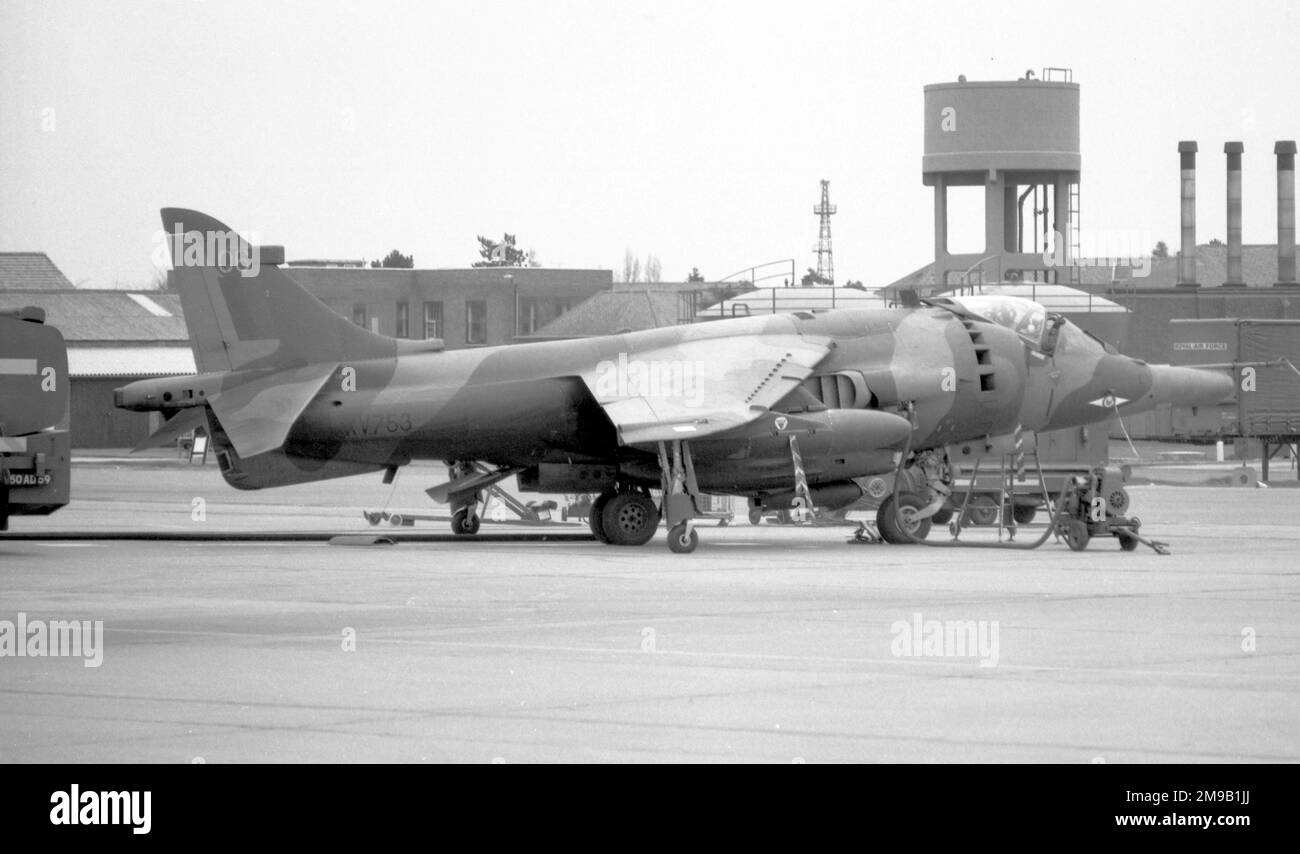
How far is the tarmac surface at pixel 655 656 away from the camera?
919 cm

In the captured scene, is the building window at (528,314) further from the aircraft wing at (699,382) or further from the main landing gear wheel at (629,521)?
the main landing gear wheel at (629,521)

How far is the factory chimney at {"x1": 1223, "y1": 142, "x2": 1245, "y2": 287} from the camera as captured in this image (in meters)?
72.3

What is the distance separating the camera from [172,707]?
10.3m

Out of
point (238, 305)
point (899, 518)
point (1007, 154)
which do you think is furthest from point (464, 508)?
point (1007, 154)

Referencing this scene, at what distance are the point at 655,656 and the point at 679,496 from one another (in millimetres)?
10411

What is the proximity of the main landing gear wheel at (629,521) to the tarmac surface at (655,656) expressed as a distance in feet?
2.36

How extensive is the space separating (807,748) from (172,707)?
144 inches

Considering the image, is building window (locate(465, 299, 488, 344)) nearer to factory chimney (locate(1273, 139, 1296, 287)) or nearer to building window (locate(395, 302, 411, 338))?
building window (locate(395, 302, 411, 338))

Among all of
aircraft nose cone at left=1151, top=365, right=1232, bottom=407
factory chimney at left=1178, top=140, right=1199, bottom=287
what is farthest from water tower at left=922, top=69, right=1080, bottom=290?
aircraft nose cone at left=1151, top=365, right=1232, bottom=407

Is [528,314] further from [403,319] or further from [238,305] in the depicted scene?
[238,305]
